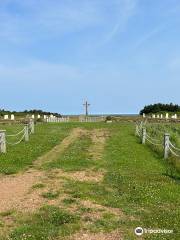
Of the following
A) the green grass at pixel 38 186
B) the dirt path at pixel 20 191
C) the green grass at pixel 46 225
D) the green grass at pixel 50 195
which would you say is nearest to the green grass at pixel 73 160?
the dirt path at pixel 20 191

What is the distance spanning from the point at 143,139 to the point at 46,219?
2412 cm

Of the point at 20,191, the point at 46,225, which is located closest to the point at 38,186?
the point at 20,191

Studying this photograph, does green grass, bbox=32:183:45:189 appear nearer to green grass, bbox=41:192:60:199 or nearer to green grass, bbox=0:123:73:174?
green grass, bbox=41:192:60:199

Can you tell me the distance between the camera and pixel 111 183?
55.7ft

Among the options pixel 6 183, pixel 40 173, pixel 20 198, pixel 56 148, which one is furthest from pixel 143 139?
pixel 20 198

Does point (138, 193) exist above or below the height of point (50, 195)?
below

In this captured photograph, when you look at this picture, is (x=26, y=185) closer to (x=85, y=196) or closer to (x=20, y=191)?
(x=20, y=191)

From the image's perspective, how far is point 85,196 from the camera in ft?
47.2

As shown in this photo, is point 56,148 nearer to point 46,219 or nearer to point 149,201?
point 149,201

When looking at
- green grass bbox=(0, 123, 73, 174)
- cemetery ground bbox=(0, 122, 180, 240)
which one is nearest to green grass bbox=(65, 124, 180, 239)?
cemetery ground bbox=(0, 122, 180, 240)

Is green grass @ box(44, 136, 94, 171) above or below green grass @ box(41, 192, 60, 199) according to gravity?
above

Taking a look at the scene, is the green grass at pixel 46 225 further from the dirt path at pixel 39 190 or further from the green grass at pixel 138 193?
the green grass at pixel 138 193

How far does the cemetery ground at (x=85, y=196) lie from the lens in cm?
1109

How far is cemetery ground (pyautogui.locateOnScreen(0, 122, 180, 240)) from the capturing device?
11.1 meters
